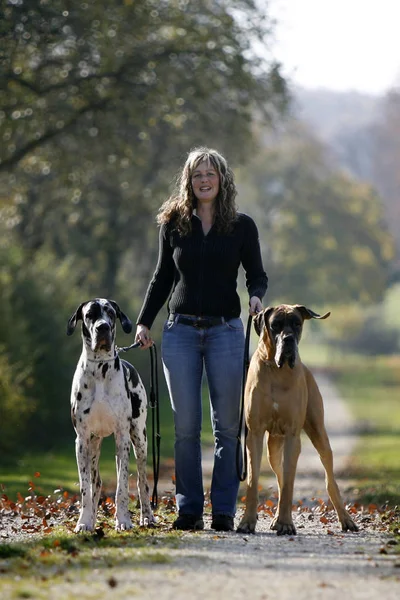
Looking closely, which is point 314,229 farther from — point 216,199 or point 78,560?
point 78,560

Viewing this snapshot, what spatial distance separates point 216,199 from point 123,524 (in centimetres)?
245

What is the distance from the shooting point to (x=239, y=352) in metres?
9.75

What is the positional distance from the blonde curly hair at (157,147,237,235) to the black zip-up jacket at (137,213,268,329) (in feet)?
0.19

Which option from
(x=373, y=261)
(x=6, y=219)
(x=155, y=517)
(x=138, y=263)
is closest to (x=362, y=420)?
(x=6, y=219)

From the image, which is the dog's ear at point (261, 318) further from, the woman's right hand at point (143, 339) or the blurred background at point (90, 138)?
the blurred background at point (90, 138)

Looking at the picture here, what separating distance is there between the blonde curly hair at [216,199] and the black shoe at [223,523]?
208 cm

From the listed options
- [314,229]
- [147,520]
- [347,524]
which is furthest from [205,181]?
[314,229]

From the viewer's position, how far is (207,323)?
9.70 metres

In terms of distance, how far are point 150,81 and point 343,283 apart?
2364 inches

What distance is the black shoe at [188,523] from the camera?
9.77 m

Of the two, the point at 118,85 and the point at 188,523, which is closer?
the point at 188,523

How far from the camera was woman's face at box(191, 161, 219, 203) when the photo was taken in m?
9.66

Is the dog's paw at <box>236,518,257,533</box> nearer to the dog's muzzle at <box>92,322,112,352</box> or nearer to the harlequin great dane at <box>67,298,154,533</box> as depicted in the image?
the harlequin great dane at <box>67,298,154,533</box>

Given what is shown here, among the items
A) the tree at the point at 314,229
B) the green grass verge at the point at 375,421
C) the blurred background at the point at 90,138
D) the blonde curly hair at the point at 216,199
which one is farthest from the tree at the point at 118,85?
the tree at the point at 314,229
